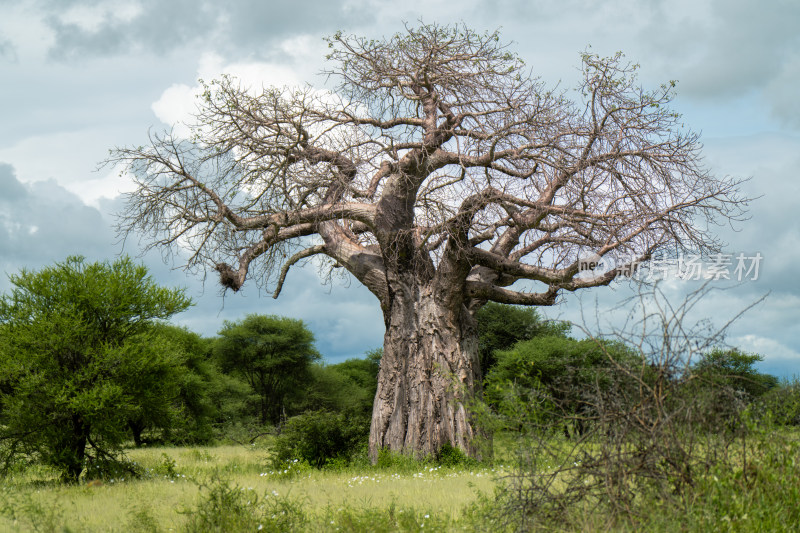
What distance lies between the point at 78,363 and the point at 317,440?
15.9 ft

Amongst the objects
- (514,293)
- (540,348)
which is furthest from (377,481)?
(540,348)

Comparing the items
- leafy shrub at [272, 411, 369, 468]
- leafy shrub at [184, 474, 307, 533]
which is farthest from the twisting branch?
leafy shrub at [184, 474, 307, 533]

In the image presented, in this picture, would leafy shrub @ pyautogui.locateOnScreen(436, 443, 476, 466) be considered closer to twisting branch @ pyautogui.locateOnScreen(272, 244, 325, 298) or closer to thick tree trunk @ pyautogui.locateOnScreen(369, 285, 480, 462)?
thick tree trunk @ pyautogui.locateOnScreen(369, 285, 480, 462)

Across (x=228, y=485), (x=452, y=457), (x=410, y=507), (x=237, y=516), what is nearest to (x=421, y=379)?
(x=452, y=457)

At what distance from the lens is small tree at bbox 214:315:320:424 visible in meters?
31.8

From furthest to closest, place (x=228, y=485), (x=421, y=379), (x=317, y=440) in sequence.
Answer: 1. (x=317, y=440)
2. (x=421, y=379)
3. (x=228, y=485)

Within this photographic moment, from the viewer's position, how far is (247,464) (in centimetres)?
1474

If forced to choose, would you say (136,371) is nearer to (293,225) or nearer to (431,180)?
(293,225)

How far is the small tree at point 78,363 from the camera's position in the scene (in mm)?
11617

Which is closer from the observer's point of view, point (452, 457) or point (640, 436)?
point (640, 436)

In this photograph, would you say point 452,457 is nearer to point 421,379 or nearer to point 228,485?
point 421,379

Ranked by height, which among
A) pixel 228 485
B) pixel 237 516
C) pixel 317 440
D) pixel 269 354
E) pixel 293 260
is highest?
pixel 293 260

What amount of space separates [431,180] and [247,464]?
7135mm

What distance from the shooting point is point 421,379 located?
13328 mm
